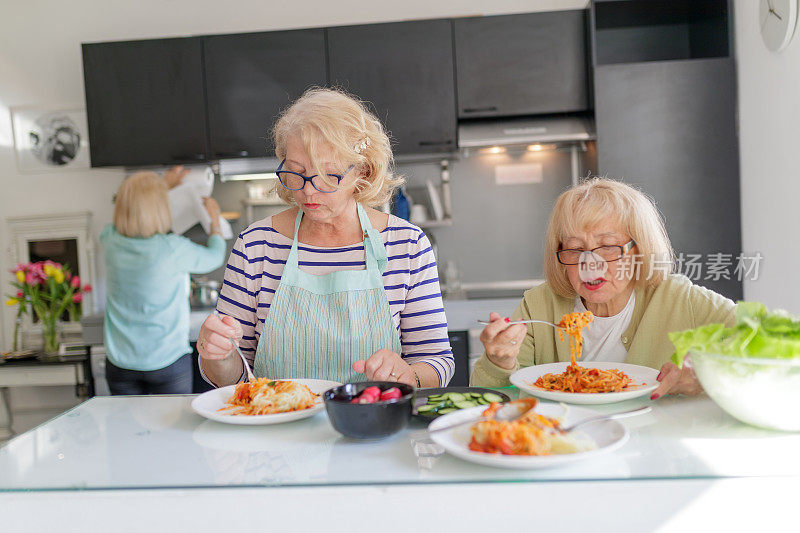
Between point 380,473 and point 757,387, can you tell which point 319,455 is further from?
point 757,387

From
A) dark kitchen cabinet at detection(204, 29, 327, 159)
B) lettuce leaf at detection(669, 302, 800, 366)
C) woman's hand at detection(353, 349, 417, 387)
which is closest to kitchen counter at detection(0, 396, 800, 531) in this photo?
lettuce leaf at detection(669, 302, 800, 366)

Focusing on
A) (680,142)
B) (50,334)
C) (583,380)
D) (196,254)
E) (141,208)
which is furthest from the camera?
(50,334)

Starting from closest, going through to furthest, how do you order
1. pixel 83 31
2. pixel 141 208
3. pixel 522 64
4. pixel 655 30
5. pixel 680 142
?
pixel 141 208
pixel 680 142
pixel 522 64
pixel 655 30
pixel 83 31

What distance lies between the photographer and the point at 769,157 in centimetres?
332

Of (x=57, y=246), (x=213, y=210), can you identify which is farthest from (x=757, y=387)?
(x=57, y=246)

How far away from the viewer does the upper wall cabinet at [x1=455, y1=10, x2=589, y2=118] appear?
3744 millimetres

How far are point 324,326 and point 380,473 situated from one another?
0.86 metres

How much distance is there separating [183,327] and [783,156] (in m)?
2.97

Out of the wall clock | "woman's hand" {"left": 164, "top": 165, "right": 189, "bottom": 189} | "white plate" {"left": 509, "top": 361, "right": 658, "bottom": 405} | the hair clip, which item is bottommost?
"white plate" {"left": 509, "top": 361, "right": 658, "bottom": 405}

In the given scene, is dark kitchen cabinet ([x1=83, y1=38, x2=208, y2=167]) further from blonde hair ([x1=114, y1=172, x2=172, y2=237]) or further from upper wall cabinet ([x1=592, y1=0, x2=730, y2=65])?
upper wall cabinet ([x1=592, y1=0, x2=730, y2=65])

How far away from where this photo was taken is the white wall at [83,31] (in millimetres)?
4211

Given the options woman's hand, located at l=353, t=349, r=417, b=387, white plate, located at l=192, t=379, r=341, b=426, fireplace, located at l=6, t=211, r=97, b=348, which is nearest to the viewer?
white plate, located at l=192, t=379, r=341, b=426

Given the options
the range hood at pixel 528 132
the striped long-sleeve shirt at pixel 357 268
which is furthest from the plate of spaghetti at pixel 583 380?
the range hood at pixel 528 132

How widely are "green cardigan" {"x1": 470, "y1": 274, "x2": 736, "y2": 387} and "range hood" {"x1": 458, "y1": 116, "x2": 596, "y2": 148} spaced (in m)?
2.00
